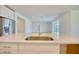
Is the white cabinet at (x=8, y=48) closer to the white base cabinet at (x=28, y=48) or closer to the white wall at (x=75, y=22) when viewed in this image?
the white base cabinet at (x=28, y=48)

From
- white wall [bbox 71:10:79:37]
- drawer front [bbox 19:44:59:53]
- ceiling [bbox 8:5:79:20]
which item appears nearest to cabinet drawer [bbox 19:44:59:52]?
drawer front [bbox 19:44:59:53]

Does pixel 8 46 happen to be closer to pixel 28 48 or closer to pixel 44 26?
pixel 28 48

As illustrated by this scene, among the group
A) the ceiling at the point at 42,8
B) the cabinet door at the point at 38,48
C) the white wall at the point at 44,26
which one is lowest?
the cabinet door at the point at 38,48

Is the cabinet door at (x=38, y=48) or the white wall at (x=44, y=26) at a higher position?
the white wall at (x=44, y=26)

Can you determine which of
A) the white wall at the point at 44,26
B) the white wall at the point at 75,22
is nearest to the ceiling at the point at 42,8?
the white wall at the point at 75,22

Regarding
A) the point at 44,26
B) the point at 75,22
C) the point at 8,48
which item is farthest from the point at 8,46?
the point at 44,26

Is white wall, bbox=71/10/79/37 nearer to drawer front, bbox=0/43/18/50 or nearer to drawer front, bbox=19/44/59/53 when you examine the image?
drawer front, bbox=19/44/59/53

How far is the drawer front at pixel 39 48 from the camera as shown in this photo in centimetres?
155

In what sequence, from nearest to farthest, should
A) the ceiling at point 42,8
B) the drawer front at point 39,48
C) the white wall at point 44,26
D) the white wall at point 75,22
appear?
the drawer front at point 39,48 < the ceiling at point 42,8 < the white wall at point 75,22 < the white wall at point 44,26

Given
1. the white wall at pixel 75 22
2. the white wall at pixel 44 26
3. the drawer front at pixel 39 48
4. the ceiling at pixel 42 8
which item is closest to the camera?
the drawer front at pixel 39 48
